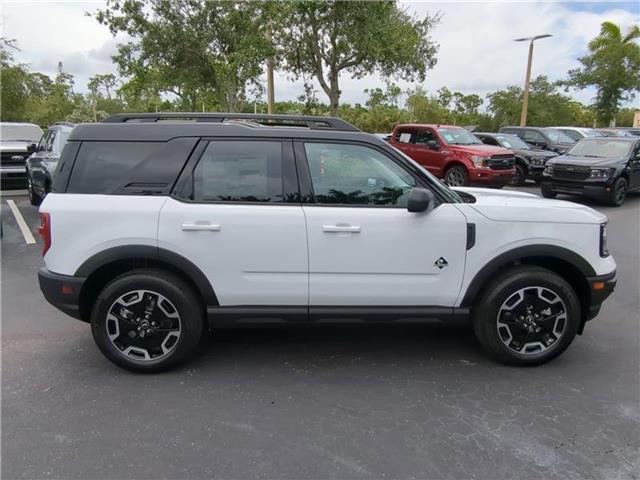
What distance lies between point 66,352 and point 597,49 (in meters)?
36.8

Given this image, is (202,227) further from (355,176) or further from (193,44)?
(193,44)

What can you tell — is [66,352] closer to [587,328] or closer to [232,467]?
[232,467]

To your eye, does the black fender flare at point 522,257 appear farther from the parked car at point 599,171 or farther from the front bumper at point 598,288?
the parked car at point 599,171

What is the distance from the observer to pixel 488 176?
509 inches

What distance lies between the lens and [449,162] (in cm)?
1350

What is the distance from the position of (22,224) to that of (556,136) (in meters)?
16.9

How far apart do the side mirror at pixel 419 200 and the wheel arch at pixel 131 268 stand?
5.06 feet

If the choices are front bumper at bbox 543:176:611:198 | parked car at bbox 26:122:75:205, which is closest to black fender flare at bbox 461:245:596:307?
parked car at bbox 26:122:75:205

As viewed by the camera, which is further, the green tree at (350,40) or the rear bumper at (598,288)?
the green tree at (350,40)

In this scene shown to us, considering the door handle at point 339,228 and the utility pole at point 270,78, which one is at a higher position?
the utility pole at point 270,78

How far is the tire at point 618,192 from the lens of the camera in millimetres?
11859

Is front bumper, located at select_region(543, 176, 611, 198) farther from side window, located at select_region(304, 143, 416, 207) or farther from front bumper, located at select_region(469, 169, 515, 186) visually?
side window, located at select_region(304, 143, 416, 207)

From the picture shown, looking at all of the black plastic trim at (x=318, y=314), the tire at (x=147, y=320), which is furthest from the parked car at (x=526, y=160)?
the tire at (x=147, y=320)

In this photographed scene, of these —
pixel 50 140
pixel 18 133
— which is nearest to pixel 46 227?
pixel 50 140
